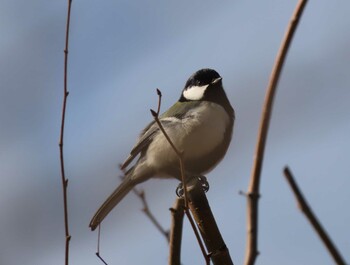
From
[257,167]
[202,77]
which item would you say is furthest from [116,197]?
[257,167]

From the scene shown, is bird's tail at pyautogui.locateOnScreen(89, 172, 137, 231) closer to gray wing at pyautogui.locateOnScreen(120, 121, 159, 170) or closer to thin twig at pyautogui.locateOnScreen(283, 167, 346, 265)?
gray wing at pyautogui.locateOnScreen(120, 121, 159, 170)

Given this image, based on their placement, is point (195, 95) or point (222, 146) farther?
point (195, 95)

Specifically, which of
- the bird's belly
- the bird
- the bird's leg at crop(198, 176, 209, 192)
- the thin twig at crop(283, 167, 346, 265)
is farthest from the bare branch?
the bird's belly

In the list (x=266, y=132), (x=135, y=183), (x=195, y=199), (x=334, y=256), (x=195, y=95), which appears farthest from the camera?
(x=195, y=95)

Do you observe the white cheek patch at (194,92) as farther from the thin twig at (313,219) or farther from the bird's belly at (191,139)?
the thin twig at (313,219)

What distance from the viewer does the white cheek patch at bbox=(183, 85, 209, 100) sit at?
3.82m

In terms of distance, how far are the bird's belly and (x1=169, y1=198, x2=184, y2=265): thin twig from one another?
1.79 m

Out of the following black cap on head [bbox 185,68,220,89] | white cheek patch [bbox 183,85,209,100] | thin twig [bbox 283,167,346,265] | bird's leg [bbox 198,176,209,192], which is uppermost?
black cap on head [bbox 185,68,220,89]

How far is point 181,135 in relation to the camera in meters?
3.28

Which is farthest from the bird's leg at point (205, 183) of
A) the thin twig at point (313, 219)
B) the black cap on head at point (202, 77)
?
the black cap on head at point (202, 77)

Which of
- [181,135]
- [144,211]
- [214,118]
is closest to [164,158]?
[181,135]

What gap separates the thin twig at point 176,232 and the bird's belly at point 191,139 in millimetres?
1793

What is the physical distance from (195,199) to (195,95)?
228cm

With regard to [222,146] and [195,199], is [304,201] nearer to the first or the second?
[195,199]
